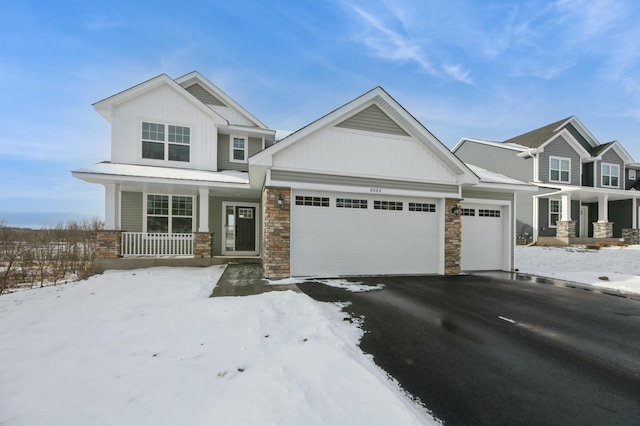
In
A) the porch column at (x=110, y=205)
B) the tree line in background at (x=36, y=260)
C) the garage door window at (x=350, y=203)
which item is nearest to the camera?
the garage door window at (x=350, y=203)

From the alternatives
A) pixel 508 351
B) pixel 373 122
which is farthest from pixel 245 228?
pixel 508 351

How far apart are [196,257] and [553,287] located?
454 inches

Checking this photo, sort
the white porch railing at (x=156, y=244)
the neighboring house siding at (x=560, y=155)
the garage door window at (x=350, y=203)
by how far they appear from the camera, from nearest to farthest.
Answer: the garage door window at (x=350, y=203)
the white porch railing at (x=156, y=244)
the neighboring house siding at (x=560, y=155)

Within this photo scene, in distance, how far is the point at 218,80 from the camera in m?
13.9

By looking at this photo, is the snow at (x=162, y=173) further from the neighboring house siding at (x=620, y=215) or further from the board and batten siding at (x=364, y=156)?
the neighboring house siding at (x=620, y=215)

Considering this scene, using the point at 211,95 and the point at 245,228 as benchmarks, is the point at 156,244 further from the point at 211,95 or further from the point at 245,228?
the point at 211,95

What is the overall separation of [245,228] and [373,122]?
7201mm

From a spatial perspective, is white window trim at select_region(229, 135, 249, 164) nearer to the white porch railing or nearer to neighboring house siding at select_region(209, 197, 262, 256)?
neighboring house siding at select_region(209, 197, 262, 256)

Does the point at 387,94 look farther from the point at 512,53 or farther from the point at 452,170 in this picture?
the point at 512,53

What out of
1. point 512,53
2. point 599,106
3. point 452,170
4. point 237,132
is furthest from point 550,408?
point 599,106

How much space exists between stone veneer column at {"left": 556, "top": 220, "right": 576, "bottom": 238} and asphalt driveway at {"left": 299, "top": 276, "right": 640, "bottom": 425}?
13.4 m

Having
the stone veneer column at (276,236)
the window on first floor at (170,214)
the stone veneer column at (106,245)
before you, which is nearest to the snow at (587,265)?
the stone veneer column at (276,236)

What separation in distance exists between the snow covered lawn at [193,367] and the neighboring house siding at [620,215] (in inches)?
1024

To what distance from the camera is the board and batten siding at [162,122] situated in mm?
11133
